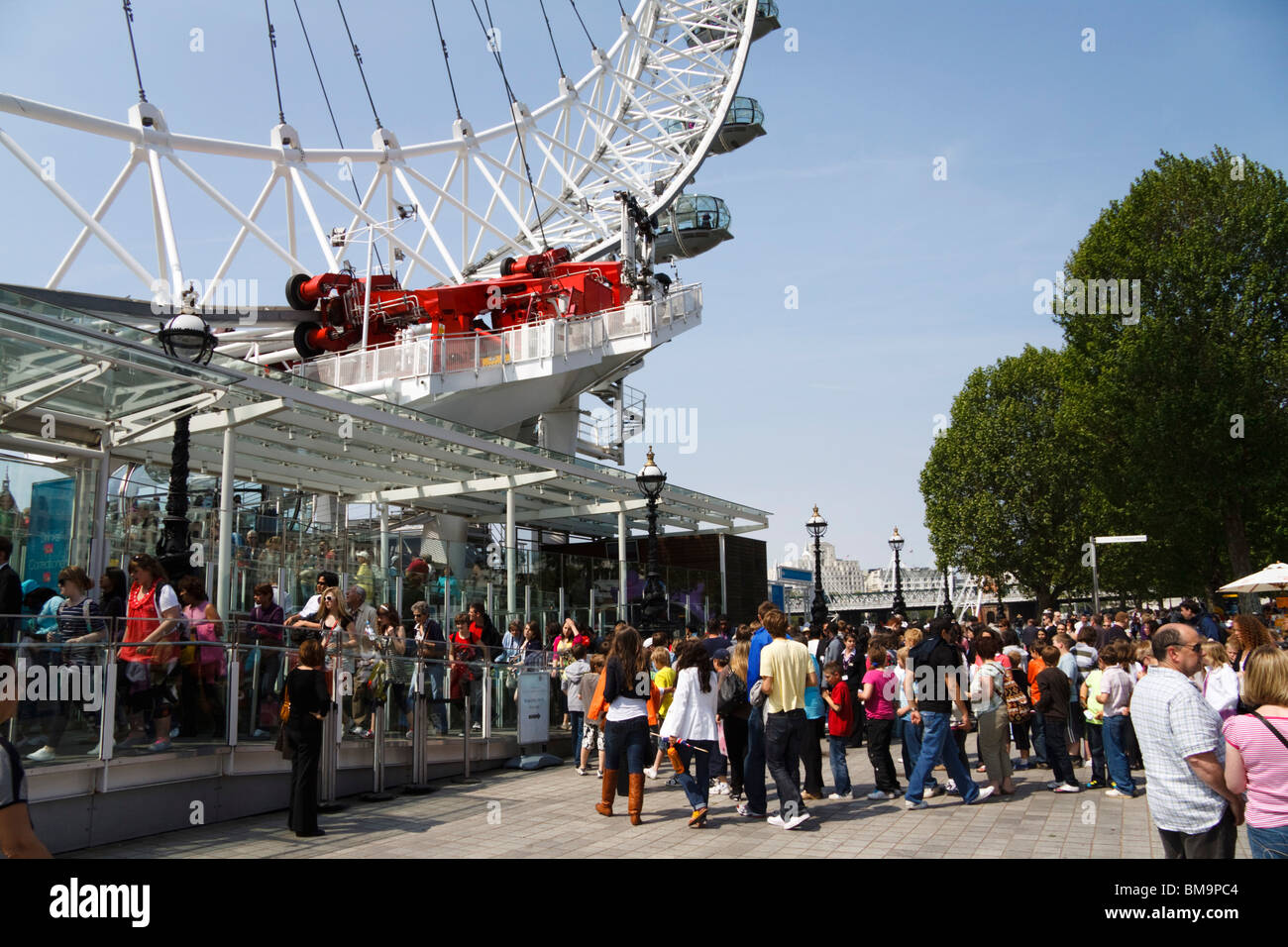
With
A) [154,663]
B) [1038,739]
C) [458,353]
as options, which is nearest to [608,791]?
[154,663]

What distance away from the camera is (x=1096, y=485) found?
3544cm

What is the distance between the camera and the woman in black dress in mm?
9203

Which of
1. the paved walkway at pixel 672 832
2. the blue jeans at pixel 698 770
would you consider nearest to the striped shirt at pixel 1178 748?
the paved walkway at pixel 672 832

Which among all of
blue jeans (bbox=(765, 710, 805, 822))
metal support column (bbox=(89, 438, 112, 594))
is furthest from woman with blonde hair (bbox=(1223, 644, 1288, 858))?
metal support column (bbox=(89, 438, 112, 594))

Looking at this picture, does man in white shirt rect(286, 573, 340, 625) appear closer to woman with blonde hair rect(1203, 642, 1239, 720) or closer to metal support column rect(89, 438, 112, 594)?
metal support column rect(89, 438, 112, 594)

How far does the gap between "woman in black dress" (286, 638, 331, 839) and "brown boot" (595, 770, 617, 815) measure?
2.72 metres

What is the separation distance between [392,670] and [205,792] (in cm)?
271

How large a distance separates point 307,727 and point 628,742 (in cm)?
306

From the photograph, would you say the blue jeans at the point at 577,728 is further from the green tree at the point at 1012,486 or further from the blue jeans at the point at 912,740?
the green tree at the point at 1012,486

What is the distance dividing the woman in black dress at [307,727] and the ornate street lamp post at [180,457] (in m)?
2.57

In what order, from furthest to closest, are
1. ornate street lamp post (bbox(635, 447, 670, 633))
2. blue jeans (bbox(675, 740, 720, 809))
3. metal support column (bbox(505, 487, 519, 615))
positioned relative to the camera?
metal support column (bbox(505, 487, 519, 615))
ornate street lamp post (bbox(635, 447, 670, 633))
blue jeans (bbox(675, 740, 720, 809))

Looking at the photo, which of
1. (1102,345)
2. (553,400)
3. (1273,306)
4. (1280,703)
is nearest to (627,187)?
(553,400)

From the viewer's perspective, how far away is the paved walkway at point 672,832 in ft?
27.9

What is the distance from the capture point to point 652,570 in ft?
62.1
